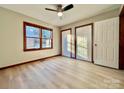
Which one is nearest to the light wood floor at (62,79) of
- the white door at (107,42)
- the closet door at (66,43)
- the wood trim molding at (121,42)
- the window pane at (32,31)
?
the wood trim molding at (121,42)

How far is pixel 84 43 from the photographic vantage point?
4.80m

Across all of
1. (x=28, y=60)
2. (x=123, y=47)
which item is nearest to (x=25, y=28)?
(x=28, y=60)

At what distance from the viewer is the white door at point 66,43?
585cm

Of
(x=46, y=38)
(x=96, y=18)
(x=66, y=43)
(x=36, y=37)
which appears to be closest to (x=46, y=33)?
(x=46, y=38)

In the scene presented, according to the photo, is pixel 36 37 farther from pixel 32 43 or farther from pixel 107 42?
pixel 107 42

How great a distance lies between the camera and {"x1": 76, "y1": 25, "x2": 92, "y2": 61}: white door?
14.8 ft

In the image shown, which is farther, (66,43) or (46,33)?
(66,43)

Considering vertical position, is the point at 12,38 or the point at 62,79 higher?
the point at 12,38

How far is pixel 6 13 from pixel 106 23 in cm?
393

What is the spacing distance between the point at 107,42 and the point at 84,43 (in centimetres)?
142

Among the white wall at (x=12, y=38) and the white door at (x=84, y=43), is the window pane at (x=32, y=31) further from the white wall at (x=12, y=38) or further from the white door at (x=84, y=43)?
the white door at (x=84, y=43)

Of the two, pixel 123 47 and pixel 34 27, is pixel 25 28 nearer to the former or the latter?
pixel 34 27

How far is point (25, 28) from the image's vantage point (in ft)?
13.6

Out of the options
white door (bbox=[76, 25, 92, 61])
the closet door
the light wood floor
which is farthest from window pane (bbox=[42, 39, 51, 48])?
the light wood floor
